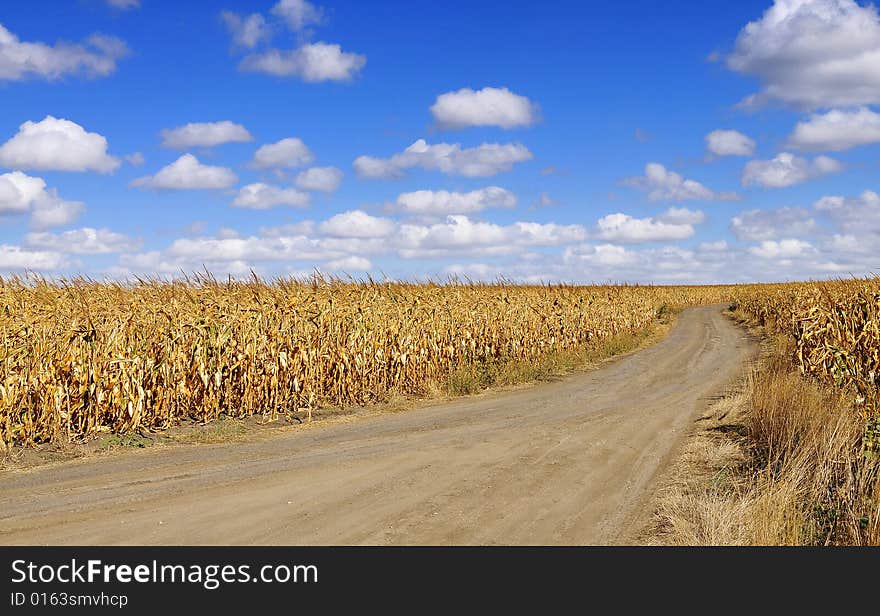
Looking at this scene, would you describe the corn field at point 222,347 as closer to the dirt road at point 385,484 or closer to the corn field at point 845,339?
the dirt road at point 385,484

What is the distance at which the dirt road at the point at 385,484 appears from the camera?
7863 mm

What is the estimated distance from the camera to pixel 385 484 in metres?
9.76

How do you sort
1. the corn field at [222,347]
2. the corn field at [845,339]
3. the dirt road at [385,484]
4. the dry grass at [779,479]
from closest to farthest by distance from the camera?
the dry grass at [779,479]
the dirt road at [385,484]
the corn field at [222,347]
the corn field at [845,339]

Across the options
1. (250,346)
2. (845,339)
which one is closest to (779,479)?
(845,339)

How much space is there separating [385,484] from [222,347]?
6513 millimetres

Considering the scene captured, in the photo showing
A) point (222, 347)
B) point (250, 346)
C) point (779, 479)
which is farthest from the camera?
point (250, 346)

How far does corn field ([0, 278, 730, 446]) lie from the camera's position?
12.5 m

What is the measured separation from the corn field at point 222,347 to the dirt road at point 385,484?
1.71 meters

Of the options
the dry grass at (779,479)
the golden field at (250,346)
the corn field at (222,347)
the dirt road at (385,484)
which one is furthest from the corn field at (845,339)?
the corn field at (222,347)

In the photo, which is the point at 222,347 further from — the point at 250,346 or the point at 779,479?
the point at 779,479

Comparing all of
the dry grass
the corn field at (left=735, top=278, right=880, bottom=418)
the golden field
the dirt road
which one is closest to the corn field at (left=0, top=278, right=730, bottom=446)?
the golden field
